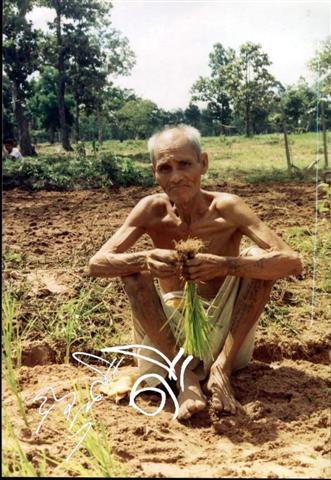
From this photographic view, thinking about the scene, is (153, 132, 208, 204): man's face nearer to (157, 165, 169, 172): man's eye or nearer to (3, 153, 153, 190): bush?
(157, 165, 169, 172): man's eye

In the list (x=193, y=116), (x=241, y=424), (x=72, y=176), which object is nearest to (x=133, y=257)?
(x=241, y=424)

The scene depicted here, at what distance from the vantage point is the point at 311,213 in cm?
693

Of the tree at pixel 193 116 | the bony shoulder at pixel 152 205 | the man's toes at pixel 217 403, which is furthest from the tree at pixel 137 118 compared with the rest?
the man's toes at pixel 217 403

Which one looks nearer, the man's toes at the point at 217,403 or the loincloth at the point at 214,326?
the man's toes at the point at 217,403

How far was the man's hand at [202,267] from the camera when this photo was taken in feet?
8.61

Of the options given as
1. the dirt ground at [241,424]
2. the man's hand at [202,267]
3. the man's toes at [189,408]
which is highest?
the man's hand at [202,267]

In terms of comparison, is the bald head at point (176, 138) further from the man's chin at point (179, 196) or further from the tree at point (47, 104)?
the tree at point (47, 104)

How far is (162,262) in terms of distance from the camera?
106 inches

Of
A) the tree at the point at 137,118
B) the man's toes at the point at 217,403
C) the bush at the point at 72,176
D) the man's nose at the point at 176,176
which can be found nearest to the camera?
the man's toes at the point at 217,403

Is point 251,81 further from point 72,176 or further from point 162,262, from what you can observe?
point 162,262

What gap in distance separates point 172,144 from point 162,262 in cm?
56

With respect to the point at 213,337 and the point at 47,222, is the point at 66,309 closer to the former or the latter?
the point at 213,337

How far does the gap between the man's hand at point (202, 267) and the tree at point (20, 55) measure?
1753cm
